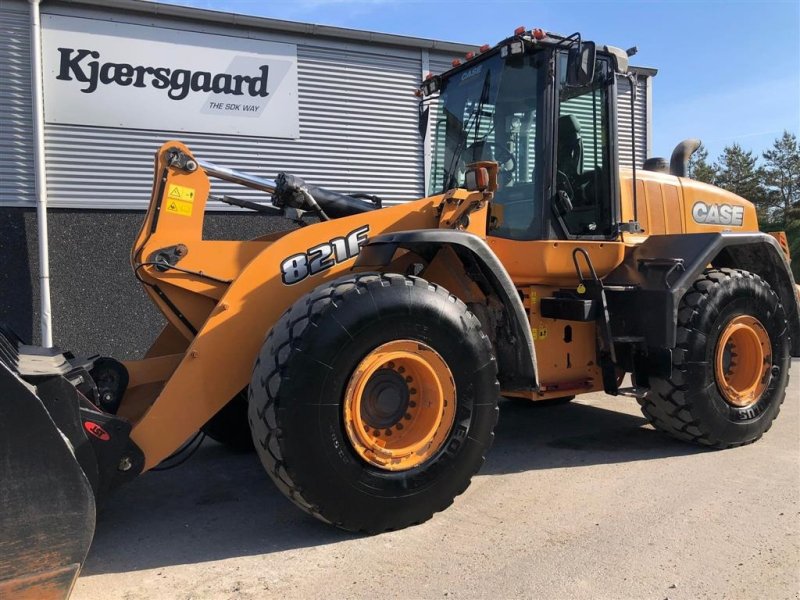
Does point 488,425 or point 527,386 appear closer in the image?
point 488,425

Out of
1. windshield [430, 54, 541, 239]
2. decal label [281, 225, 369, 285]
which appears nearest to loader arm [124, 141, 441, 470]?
decal label [281, 225, 369, 285]

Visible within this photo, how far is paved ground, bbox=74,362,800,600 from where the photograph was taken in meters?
2.74

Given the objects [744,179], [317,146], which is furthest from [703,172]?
[317,146]

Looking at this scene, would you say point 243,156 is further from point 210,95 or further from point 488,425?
point 488,425

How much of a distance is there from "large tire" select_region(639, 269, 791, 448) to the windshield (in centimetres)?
139

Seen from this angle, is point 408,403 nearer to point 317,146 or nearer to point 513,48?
point 513,48

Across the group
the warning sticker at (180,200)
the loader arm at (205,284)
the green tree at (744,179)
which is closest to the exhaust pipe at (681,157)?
the loader arm at (205,284)

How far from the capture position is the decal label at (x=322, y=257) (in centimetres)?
353

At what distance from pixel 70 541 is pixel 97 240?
6281 millimetres

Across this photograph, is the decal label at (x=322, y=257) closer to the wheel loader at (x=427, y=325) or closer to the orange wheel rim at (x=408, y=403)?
the wheel loader at (x=427, y=325)

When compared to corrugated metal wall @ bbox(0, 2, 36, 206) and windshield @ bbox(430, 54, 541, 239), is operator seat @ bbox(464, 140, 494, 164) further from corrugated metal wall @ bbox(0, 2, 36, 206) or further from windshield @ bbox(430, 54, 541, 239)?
corrugated metal wall @ bbox(0, 2, 36, 206)

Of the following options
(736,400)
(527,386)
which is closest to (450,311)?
(527,386)

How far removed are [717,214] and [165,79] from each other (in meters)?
6.68

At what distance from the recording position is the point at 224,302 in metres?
3.35
